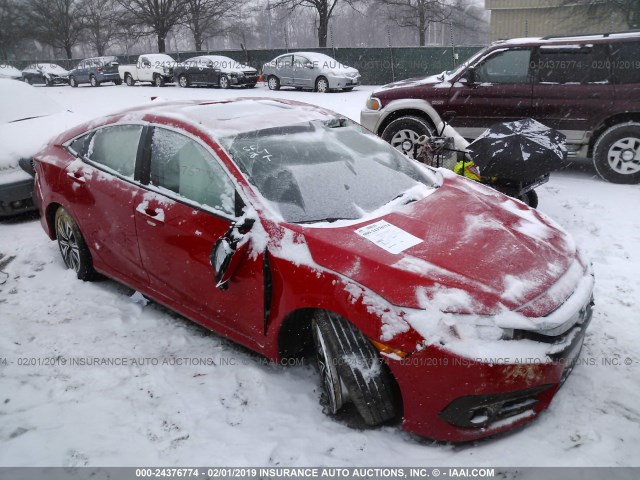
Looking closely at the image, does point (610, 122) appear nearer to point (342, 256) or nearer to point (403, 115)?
point (403, 115)

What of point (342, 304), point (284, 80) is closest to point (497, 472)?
point (342, 304)

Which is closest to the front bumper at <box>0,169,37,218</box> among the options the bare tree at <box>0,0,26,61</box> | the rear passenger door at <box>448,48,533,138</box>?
the rear passenger door at <box>448,48,533,138</box>

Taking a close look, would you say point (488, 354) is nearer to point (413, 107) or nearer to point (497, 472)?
point (497, 472)

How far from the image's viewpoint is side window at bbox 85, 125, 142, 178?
144 inches

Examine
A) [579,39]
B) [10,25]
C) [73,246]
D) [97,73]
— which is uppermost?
[10,25]

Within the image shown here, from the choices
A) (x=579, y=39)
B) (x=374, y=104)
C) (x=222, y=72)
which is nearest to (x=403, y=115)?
(x=374, y=104)

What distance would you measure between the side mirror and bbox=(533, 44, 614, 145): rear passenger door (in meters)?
5.58

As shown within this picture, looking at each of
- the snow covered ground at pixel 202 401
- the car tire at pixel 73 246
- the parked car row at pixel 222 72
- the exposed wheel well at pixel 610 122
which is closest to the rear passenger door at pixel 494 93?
the exposed wheel well at pixel 610 122

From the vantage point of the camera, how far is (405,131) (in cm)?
731

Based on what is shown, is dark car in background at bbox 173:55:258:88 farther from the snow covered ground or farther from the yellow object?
the snow covered ground

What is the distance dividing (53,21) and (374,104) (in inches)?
1834

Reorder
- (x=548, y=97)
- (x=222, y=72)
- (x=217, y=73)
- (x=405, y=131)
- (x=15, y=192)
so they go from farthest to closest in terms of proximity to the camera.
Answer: (x=217, y=73), (x=222, y=72), (x=405, y=131), (x=548, y=97), (x=15, y=192)

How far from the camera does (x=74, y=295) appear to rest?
4180 millimetres

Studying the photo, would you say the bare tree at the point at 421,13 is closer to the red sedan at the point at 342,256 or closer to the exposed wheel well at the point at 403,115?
the exposed wheel well at the point at 403,115
